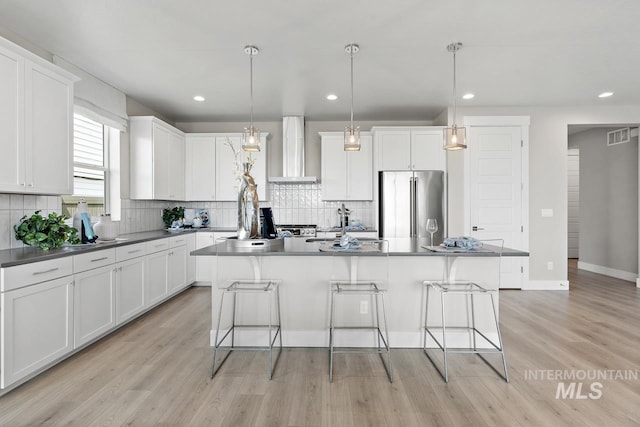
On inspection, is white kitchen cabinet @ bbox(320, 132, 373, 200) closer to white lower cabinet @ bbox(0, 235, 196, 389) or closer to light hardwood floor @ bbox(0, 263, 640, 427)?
white lower cabinet @ bbox(0, 235, 196, 389)

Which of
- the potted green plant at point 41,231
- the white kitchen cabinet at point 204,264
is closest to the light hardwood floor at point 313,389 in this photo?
the potted green plant at point 41,231

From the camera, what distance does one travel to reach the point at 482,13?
2479 millimetres

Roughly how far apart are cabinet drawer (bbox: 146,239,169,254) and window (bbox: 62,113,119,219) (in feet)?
2.54

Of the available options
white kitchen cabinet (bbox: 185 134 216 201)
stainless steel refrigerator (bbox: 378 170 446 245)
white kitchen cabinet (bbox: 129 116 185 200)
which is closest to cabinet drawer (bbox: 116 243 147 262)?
white kitchen cabinet (bbox: 129 116 185 200)

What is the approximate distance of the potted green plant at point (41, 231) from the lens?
250 centimetres

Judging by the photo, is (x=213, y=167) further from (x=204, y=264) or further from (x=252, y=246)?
(x=252, y=246)

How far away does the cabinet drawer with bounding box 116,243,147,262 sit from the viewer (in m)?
3.11

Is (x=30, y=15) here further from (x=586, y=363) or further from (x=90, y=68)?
(x=586, y=363)

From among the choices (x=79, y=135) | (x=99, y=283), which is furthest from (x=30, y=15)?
(x=99, y=283)

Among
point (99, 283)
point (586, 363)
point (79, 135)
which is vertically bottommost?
point (586, 363)

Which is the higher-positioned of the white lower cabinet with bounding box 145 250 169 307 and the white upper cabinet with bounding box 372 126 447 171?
the white upper cabinet with bounding box 372 126 447 171

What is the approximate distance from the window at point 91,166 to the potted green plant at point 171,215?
100cm

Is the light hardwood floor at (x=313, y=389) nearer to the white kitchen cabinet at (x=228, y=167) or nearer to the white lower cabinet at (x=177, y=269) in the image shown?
the white lower cabinet at (x=177, y=269)

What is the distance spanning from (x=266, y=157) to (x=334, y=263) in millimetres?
3121
